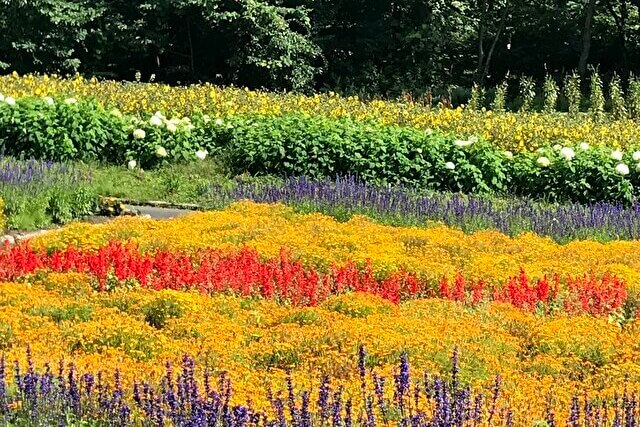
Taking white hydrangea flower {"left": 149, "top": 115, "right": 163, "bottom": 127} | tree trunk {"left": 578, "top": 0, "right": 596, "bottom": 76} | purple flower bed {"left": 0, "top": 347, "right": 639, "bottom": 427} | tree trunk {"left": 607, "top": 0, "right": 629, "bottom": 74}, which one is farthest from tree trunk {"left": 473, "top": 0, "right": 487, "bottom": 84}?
purple flower bed {"left": 0, "top": 347, "right": 639, "bottom": 427}

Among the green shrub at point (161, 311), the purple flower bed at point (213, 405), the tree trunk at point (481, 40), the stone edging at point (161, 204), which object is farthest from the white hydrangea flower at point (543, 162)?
the tree trunk at point (481, 40)

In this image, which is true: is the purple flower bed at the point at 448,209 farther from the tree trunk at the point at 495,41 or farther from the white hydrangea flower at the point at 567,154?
the tree trunk at the point at 495,41

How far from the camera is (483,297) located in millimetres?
7547

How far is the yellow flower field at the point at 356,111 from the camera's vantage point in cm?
1429

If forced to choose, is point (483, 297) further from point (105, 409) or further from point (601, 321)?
point (105, 409)

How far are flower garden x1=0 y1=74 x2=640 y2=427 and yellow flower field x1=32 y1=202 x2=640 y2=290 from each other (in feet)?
0.12

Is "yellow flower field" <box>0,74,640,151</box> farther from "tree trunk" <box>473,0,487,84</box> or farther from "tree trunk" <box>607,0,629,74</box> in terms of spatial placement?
"tree trunk" <box>607,0,629,74</box>

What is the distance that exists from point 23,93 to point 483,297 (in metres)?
10.5

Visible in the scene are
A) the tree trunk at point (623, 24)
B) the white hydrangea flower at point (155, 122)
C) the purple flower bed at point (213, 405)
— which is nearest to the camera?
the purple flower bed at point (213, 405)

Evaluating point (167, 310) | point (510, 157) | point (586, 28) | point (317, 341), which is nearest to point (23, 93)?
point (510, 157)

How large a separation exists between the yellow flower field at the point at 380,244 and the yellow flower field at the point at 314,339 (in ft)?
4.02

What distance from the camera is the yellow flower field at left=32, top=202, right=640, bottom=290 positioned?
27.4 feet

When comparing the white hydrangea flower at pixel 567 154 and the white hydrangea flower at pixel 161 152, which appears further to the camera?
the white hydrangea flower at pixel 161 152

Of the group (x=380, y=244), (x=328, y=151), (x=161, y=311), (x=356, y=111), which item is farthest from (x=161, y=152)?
(x=161, y=311)
